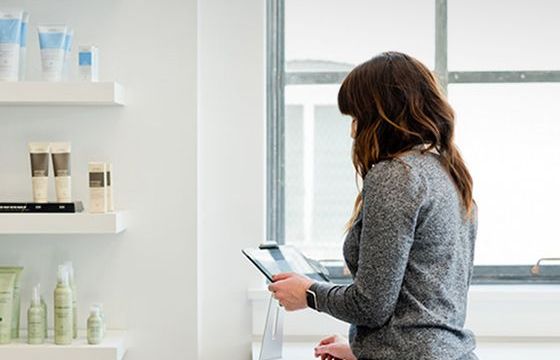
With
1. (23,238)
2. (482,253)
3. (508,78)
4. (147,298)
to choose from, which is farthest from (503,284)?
(23,238)

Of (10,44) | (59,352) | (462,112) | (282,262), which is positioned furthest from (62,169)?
(462,112)

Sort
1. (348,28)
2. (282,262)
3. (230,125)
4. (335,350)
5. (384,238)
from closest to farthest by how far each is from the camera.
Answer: (384,238) < (335,350) < (282,262) < (230,125) < (348,28)

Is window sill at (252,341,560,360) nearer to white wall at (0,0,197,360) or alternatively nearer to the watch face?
white wall at (0,0,197,360)

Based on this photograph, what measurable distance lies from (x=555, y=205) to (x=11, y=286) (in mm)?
1656

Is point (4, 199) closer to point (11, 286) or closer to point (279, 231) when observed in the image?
point (11, 286)

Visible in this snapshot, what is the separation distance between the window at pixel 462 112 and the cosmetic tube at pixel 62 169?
66 cm

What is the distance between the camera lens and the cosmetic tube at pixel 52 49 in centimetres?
192

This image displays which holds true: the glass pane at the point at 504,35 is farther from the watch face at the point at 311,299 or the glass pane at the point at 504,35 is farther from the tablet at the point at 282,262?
the watch face at the point at 311,299

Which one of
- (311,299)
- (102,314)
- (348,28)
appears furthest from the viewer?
(348,28)

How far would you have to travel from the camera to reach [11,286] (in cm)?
199

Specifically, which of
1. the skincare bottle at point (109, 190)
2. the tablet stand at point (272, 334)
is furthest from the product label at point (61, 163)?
the tablet stand at point (272, 334)

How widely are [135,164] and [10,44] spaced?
1.52ft

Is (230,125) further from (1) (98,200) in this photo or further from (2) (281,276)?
(2) (281,276)

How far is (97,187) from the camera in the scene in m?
1.96
